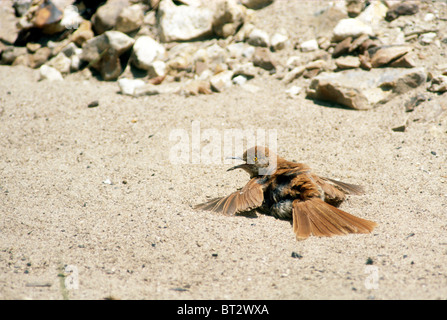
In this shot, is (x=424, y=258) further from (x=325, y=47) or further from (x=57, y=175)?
(x=325, y=47)

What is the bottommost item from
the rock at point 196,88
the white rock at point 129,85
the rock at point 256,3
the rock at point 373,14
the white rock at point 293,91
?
the white rock at point 129,85

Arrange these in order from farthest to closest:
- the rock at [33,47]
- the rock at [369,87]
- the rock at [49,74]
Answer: the rock at [33,47] < the rock at [49,74] < the rock at [369,87]

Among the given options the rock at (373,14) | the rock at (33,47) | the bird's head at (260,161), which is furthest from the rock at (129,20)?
the bird's head at (260,161)

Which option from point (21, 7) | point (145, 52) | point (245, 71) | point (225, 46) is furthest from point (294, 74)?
point (21, 7)

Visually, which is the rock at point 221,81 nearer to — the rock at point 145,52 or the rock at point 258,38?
the rock at point 258,38

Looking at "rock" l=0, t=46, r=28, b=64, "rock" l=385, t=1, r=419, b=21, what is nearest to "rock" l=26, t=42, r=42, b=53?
"rock" l=0, t=46, r=28, b=64

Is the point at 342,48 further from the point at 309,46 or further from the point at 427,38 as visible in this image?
the point at 427,38
